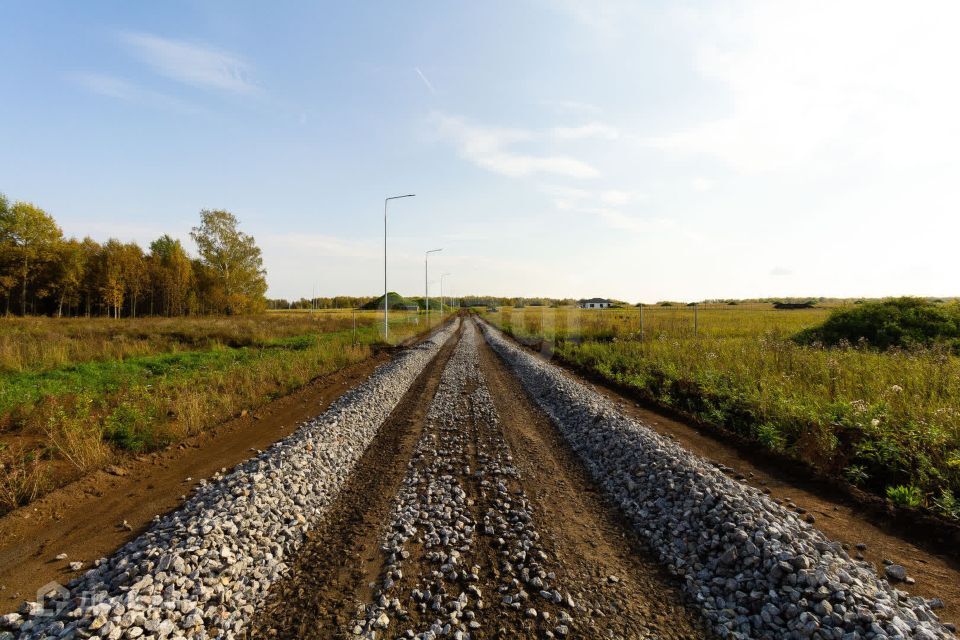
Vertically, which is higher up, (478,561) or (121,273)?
(121,273)

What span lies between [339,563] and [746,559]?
16.2ft

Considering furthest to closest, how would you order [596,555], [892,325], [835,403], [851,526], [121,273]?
1. [121,273]
2. [892,325]
3. [835,403]
4. [851,526]
5. [596,555]

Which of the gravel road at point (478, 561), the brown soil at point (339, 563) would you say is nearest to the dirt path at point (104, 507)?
the gravel road at point (478, 561)

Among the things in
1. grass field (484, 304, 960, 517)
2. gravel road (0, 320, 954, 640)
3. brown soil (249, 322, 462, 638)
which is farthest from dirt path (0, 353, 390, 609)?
grass field (484, 304, 960, 517)

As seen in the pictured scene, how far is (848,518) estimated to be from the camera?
5773 millimetres

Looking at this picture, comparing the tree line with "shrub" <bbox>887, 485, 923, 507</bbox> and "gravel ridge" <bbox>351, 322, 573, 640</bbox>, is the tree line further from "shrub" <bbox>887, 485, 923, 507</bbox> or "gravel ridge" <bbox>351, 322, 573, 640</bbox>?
"shrub" <bbox>887, 485, 923, 507</bbox>

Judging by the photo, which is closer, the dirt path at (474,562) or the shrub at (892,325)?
the dirt path at (474,562)

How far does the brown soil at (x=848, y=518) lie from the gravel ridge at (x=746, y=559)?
44cm

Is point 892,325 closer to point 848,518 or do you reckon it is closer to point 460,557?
point 848,518

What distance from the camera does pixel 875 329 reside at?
20984 millimetres

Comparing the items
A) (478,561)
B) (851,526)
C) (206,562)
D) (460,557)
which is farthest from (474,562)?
(851,526)

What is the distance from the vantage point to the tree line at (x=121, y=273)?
44281 mm

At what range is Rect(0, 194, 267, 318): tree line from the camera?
44.3m

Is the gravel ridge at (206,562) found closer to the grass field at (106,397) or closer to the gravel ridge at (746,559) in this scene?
the grass field at (106,397)
